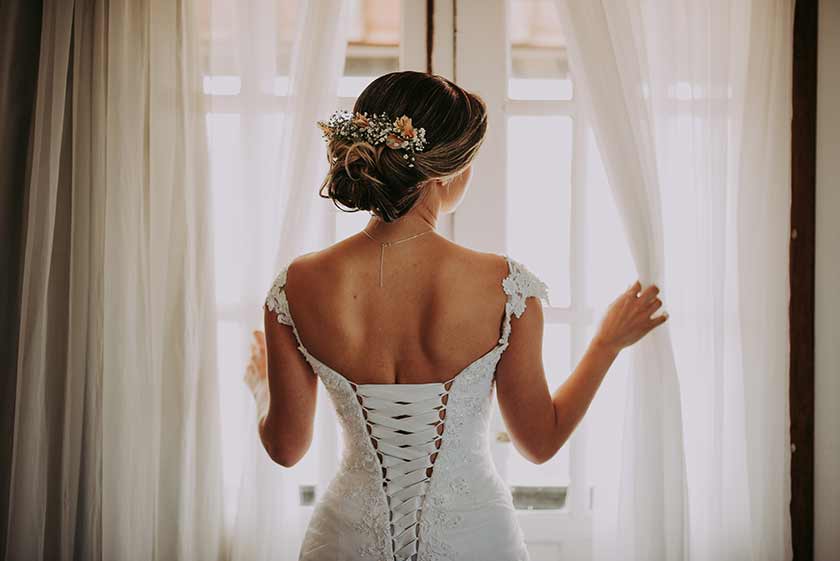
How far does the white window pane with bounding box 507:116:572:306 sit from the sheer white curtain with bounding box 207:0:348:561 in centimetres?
56

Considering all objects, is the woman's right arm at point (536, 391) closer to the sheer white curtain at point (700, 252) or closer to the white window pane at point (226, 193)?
→ the sheer white curtain at point (700, 252)

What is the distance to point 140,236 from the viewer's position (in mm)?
1926

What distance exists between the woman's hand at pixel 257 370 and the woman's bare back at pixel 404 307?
0.45m

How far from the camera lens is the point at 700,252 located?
1893mm

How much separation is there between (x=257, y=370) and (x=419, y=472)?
0.61m

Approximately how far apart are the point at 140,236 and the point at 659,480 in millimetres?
1546

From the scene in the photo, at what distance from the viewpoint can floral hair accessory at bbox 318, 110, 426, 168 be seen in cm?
121

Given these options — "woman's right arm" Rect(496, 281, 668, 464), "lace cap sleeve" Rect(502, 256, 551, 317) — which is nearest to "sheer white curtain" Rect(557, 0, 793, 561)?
"woman's right arm" Rect(496, 281, 668, 464)

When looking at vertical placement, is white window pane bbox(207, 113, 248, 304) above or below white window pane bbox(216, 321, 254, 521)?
above

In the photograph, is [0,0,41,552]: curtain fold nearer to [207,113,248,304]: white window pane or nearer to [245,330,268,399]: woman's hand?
[207,113,248,304]: white window pane

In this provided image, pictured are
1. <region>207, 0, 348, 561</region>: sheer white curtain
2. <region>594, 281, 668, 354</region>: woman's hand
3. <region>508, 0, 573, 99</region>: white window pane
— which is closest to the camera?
<region>594, 281, 668, 354</region>: woman's hand

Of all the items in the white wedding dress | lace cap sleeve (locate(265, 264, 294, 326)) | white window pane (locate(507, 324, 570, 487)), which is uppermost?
lace cap sleeve (locate(265, 264, 294, 326))

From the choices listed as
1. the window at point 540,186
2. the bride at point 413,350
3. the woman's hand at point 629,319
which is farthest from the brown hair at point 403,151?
the window at point 540,186

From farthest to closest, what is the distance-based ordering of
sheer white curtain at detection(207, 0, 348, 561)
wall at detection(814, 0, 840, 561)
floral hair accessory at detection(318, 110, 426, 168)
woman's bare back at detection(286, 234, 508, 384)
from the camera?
wall at detection(814, 0, 840, 561) < sheer white curtain at detection(207, 0, 348, 561) < woman's bare back at detection(286, 234, 508, 384) < floral hair accessory at detection(318, 110, 426, 168)
